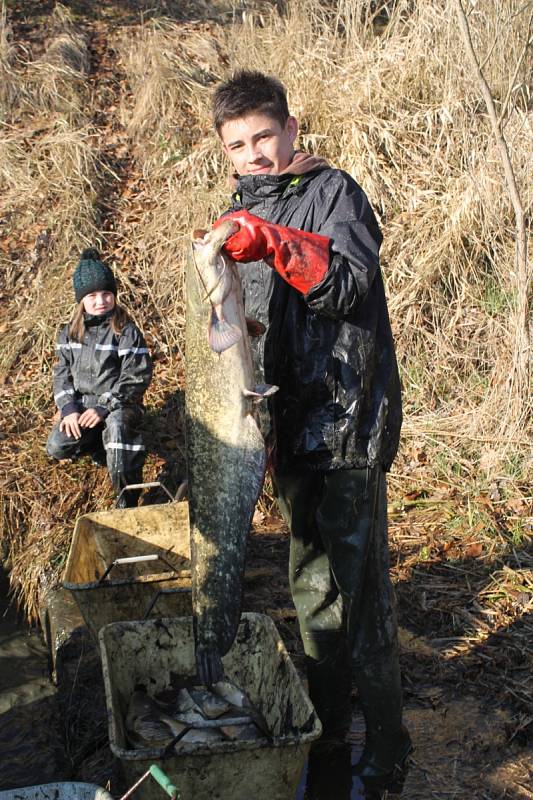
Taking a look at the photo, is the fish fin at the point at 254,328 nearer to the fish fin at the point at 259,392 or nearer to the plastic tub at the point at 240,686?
the fish fin at the point at 259,392

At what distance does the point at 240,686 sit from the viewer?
3.69m

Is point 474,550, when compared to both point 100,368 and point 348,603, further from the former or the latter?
point 100,368

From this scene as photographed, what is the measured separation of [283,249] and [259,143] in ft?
2.30

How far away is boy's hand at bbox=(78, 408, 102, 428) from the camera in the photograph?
6203mm

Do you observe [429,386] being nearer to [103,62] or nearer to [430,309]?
[430,309]

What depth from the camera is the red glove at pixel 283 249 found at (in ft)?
9.18

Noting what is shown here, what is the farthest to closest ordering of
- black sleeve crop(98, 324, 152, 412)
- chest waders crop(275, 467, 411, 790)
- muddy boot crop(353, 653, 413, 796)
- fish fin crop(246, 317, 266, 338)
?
1. black sleeve crop(98, 324, 152, 412)
2. muddy boot crop(353, 653, 413, 796)
3. chest waders crop(275, 467, 411, 790)
4. fish fin crop(246, 317, 266, 338)

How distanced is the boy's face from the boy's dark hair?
0.08 ft

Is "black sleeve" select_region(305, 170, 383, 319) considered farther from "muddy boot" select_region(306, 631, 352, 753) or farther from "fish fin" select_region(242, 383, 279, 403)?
"muddy boot" select_region(306, 631, 352, 753)

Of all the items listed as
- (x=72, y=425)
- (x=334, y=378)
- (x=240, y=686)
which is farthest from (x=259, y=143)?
(x=72, y=425)

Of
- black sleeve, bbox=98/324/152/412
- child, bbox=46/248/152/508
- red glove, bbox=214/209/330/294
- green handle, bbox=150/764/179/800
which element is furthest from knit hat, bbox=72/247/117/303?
green handle, bbox=150/764/179/800

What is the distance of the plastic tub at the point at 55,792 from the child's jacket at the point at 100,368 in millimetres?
3792

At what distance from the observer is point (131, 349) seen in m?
6.43

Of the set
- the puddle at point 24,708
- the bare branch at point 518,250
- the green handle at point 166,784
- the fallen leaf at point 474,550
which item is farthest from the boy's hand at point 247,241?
the bare branch at point 518,250
